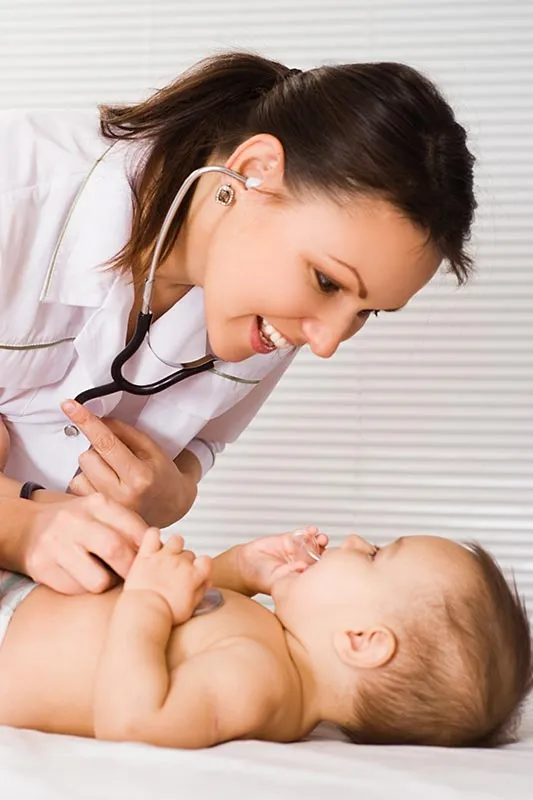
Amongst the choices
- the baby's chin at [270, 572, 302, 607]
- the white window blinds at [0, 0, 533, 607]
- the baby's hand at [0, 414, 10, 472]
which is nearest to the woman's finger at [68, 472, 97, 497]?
the baby's hand at [0, 414, 10, 472]

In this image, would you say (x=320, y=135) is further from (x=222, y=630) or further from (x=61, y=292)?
(x=222, y=630)

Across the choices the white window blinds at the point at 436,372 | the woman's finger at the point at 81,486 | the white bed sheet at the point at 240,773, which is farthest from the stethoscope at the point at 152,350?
the white window blinds at the point at 436,372

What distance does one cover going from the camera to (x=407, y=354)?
2988mm

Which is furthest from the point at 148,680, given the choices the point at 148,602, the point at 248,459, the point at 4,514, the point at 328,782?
the point at 248,459

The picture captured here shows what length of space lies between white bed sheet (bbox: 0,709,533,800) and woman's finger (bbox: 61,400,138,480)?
51 centimetres

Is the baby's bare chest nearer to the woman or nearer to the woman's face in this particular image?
the woman

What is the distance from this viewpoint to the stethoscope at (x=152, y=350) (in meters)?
1.42

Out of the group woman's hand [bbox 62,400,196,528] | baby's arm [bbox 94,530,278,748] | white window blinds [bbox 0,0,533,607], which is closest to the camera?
baby's arm [bbox 94,530,278,748]

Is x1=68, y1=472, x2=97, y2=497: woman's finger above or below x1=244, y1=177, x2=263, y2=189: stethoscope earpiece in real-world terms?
below

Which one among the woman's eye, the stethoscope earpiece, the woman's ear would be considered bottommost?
the woman's eye

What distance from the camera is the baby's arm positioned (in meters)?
1.12

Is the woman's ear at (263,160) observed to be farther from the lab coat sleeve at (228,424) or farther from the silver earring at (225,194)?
the lab coat sleeve at (228,424)

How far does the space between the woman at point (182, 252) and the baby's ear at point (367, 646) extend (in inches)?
10.8

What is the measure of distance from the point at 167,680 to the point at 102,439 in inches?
19.2
